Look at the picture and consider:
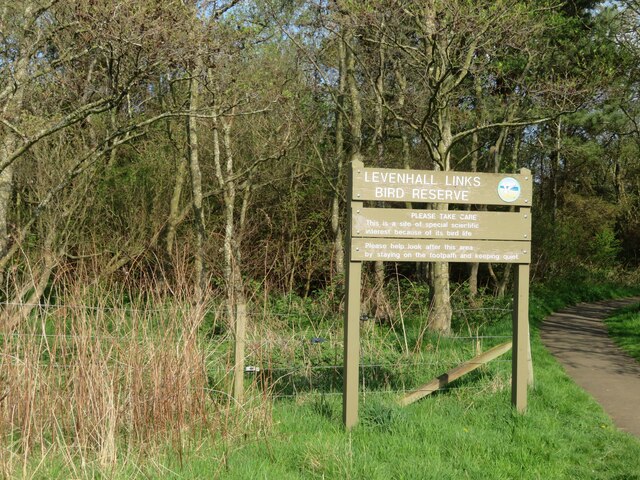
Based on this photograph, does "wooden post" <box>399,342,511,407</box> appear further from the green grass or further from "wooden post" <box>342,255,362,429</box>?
the green grass

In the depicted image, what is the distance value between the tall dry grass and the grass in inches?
0.6

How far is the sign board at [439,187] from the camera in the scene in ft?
20.3

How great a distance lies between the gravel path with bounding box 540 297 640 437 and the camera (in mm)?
7258

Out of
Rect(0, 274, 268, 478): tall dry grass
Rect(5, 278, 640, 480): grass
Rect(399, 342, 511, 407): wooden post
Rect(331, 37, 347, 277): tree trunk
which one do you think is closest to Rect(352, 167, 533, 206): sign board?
Rect(399, 342, 511, 407): wooden post

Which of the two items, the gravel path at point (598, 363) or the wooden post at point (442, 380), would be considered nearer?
the wooden post at point (442, 380)

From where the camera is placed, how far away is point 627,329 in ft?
42.9

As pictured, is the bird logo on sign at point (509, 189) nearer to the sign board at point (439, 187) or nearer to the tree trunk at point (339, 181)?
the sign board at point (439, 187)

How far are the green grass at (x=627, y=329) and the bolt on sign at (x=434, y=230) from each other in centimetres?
474

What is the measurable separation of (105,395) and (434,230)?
3242 mm

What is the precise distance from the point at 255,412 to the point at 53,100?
22.3ft

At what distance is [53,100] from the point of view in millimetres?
10086

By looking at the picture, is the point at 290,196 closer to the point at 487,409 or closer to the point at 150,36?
the point at 150,36

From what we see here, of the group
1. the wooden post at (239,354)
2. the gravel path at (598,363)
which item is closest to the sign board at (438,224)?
the wooden post at (239,354)

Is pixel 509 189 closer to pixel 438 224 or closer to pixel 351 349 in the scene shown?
pixel 438 224
